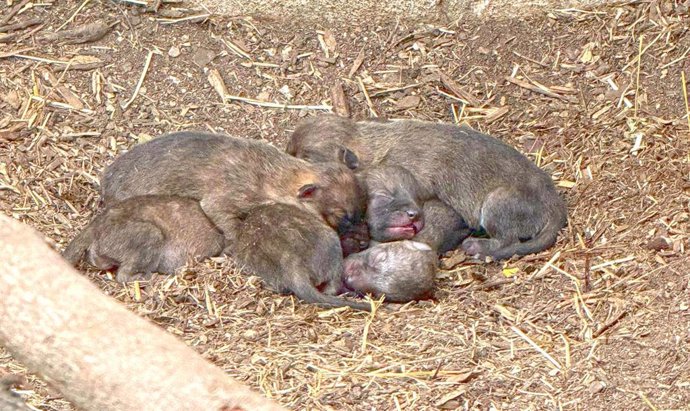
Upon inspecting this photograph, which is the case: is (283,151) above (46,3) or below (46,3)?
below

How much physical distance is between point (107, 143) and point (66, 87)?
692 mm

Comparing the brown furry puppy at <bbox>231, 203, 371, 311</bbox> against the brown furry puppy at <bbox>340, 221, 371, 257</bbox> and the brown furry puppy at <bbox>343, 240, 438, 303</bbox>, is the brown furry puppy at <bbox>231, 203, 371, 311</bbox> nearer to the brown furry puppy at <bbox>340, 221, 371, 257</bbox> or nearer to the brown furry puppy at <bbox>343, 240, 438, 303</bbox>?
the brown furry puppy at <bbox>343, 240, 438, 303</bbox>

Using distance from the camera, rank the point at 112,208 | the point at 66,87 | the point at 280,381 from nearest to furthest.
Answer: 1. the point at 280,381
2. the point at 112,208
3. the point at 66,87

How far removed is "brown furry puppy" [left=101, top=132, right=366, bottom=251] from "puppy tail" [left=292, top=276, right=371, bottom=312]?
827 mm

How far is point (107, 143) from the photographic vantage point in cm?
848

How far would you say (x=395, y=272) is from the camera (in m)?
7.18

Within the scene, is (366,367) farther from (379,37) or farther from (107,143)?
(379,37)

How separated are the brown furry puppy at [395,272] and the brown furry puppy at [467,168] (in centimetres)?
72

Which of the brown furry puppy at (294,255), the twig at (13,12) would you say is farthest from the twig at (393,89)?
the twig at (13,12)

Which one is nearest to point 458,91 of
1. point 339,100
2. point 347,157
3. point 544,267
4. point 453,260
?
point 339,100

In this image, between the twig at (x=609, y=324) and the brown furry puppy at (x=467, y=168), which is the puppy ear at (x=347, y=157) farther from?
the twig at (x=609, y=324)

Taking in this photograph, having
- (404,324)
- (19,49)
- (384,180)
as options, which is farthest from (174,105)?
(404,324)

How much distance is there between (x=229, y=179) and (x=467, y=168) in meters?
1.78

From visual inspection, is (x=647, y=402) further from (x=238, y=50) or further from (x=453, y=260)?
(x=238, y=50)
